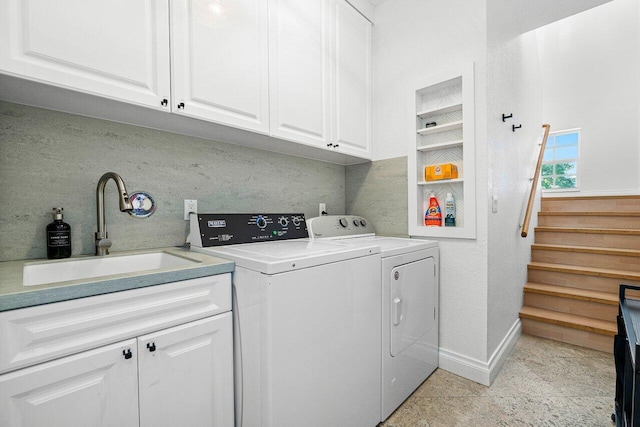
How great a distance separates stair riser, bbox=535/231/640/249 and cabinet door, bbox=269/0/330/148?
9.93 ft

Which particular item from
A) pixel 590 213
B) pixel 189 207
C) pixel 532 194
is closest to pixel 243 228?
pixel 189 207

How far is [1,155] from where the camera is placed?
3.86 feet

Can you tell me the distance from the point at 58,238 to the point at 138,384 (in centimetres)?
75

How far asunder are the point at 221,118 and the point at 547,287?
3251 mm

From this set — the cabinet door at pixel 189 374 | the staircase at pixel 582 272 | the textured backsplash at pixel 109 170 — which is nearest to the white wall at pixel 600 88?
the staircase at pixel 582 272

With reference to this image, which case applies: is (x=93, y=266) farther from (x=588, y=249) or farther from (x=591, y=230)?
(x=591, y=230)

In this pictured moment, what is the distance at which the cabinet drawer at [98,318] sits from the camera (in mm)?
776

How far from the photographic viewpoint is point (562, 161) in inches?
201

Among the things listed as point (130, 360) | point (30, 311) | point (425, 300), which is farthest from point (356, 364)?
point (30, 311)

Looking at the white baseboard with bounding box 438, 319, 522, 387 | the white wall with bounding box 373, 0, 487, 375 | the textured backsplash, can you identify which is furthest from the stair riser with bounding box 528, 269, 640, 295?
the textured backsplash

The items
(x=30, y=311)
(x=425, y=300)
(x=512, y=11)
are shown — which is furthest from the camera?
(x=512, y=11)

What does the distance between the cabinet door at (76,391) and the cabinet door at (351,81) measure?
1.68 metres

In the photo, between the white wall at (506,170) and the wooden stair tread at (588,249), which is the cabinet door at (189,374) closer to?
the white wall at (506,170)

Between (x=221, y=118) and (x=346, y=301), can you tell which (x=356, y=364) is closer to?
(x=346, y=301)
